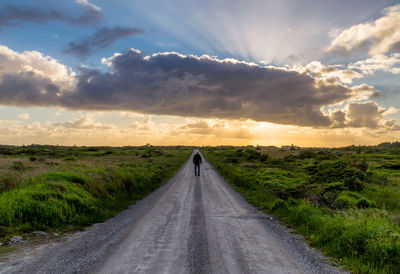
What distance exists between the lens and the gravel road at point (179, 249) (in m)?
6.16

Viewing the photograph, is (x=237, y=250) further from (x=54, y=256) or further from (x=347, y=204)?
(x=347, y=204)

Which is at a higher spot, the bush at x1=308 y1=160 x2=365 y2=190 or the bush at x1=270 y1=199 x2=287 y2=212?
the bush at x1=308 y1=160 x2=365 y2=190

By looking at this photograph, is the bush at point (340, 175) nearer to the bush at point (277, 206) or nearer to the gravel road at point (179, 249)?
the bush at point (277, 206)

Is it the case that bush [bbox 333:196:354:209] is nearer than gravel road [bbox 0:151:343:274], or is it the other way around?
gravel road [bbox 0:151:343:274]

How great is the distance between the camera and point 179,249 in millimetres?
7297

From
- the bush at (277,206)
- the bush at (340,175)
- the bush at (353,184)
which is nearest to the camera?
the bush at (277,206)

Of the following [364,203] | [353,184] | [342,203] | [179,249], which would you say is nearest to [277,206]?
[342,203]

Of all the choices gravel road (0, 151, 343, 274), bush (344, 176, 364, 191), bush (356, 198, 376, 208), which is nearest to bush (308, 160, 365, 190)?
bush (344, 176, 364, 191)

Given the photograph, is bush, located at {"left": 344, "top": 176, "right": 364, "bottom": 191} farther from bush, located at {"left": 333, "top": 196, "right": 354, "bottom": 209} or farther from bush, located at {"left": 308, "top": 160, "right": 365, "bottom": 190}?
bush, located at {"left": 333, "top": 196, "right": 354, "bottom": 209}

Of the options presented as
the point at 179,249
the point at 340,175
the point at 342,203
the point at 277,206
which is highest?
the point at 340,175

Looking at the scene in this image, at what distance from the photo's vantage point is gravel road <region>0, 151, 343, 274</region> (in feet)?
20.2

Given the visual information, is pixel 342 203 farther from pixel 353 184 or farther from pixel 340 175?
pixel 340 175

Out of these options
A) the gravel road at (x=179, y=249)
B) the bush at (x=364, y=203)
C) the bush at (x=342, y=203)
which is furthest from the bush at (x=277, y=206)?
the bush at (x=364, y=203)

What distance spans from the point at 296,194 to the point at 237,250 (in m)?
11.6
